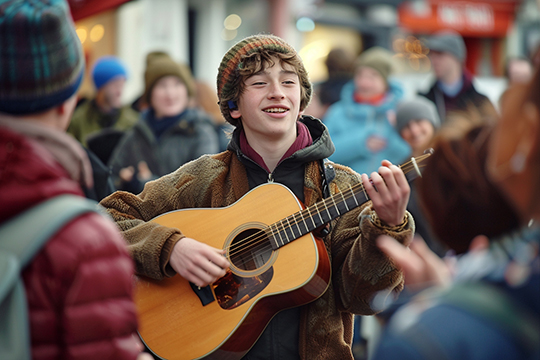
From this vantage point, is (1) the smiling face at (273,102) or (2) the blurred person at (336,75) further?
(2) the blurred person at (336,75)

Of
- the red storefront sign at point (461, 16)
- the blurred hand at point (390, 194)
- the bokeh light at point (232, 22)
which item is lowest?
the red storefront sign at point (461, 16)

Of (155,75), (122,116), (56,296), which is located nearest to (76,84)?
(56,296)

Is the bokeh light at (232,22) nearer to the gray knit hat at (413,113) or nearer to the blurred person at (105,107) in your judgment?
the blurred person at (105,107)

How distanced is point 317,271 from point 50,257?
118 cm

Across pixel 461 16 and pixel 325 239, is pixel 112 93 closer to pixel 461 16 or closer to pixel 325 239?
pixel 325 239

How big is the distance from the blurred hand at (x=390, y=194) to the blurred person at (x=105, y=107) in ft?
13.2

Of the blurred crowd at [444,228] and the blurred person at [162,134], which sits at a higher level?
the blurred crowd at [444,228]

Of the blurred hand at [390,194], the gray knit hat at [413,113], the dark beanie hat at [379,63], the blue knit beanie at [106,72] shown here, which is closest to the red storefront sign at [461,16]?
the dark beanie hat at [379,63]

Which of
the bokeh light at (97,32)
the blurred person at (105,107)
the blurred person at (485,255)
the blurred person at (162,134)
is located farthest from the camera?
the bokeh light at (97,32)

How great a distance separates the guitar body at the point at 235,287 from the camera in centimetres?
231

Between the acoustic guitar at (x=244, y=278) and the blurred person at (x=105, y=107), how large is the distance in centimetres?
348

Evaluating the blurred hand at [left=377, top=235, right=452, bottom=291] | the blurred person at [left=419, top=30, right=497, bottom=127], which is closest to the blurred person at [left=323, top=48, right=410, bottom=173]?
the blurred person at [left=419, top=30, right=497, bottom=127]

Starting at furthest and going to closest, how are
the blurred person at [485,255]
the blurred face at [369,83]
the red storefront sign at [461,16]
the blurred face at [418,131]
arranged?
1. the red storefront sign at [461,16]
2. the blurred face at [369,83]
3. the blurred face at [418,131]
4. the blurred person at [485,255]

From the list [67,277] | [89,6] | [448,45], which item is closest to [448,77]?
[448,45]
